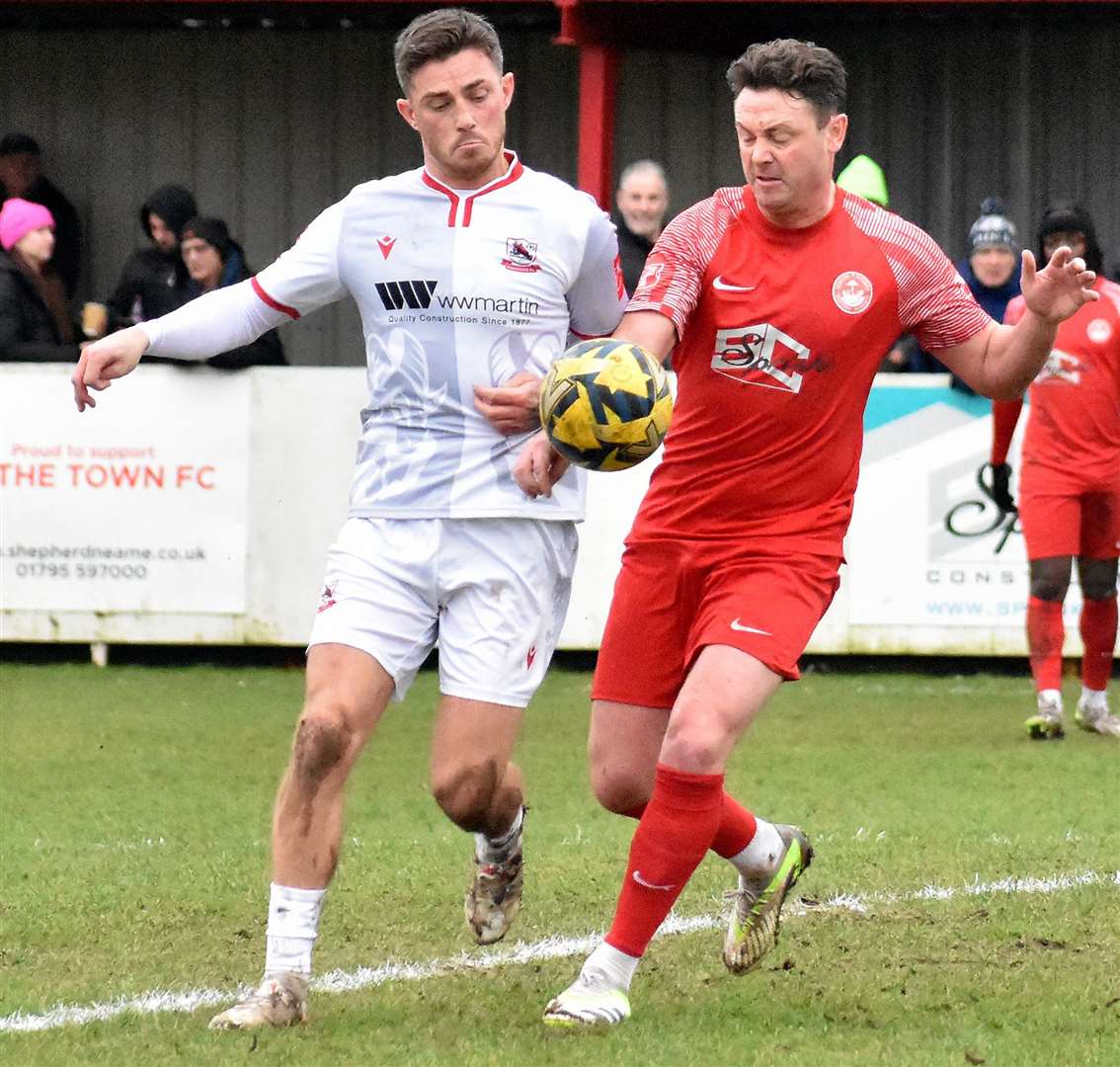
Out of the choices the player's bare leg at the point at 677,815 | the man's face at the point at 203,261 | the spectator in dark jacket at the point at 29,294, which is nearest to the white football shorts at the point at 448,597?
the player's bare leg at the point at 677,815

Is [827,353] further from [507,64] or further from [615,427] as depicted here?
[507,64]

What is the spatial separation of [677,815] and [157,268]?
9137 mm

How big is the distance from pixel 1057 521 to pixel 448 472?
5195mm

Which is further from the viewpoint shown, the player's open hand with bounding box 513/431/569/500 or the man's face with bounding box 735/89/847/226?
the man's face with bounding box 735/89/847/226

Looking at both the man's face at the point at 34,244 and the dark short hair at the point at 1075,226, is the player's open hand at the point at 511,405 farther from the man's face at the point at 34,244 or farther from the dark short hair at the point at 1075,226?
the man's face at the point at 34,244

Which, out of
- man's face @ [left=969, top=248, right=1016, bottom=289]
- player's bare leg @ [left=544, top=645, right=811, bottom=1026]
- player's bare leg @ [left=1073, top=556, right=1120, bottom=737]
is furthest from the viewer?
man's face @ [left=969, top=248, right=1016, bottom=289]

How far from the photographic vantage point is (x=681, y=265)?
5277mm

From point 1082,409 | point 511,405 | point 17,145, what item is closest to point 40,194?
point 17,145

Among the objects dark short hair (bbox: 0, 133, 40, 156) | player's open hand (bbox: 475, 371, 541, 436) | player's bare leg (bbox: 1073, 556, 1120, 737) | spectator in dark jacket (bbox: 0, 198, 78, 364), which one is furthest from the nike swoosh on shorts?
dark short hair (bbox: 0, 133, 40, 156)

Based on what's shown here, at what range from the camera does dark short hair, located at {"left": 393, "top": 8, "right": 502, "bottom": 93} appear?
534cm

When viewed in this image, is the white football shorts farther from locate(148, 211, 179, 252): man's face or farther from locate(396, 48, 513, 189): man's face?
locate(148, 211, 179, 252): man's face

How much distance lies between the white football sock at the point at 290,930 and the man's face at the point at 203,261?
25.5 feet

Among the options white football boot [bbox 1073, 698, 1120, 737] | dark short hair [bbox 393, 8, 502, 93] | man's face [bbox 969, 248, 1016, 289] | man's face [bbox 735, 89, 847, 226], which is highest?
man's face [bbox 969, 248, 1016, 289]

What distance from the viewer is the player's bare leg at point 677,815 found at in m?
5.03
